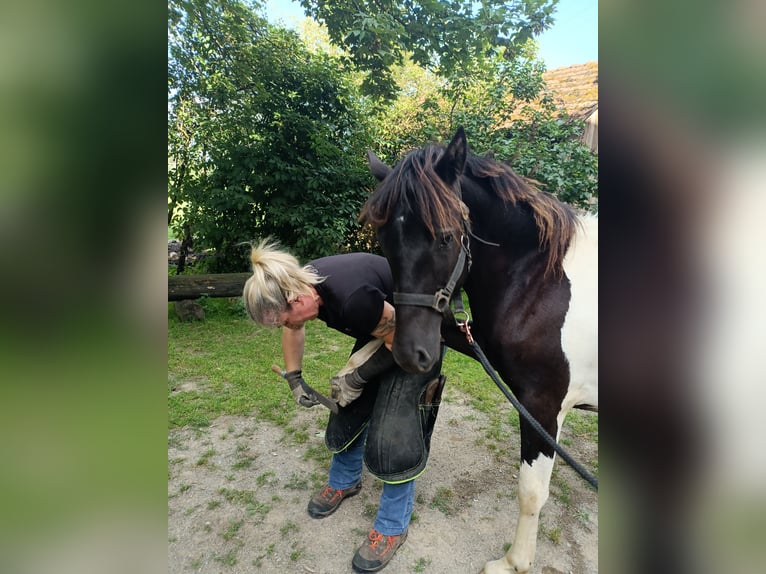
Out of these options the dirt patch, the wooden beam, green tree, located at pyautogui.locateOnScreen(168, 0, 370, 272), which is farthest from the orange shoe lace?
the wooden beam

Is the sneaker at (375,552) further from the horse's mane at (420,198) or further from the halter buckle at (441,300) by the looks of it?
the horse's mane at (420,198)

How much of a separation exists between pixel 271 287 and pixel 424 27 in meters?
3.41

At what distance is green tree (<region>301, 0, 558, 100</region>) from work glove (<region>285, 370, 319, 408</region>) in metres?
3.29

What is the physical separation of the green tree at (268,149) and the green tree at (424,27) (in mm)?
1816

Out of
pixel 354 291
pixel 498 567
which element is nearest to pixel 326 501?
pixel 498 567

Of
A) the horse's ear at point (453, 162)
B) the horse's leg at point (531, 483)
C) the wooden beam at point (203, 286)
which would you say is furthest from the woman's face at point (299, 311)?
the wooden beam at point (203, 286)

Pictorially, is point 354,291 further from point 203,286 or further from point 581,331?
point 203,286

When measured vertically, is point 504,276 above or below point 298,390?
above

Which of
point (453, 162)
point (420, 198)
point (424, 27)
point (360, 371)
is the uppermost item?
point (424, 27)

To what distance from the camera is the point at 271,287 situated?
1854 mm

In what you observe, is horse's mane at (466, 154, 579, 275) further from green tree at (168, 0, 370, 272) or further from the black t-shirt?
green tree at (168, 0, 370, 272)
